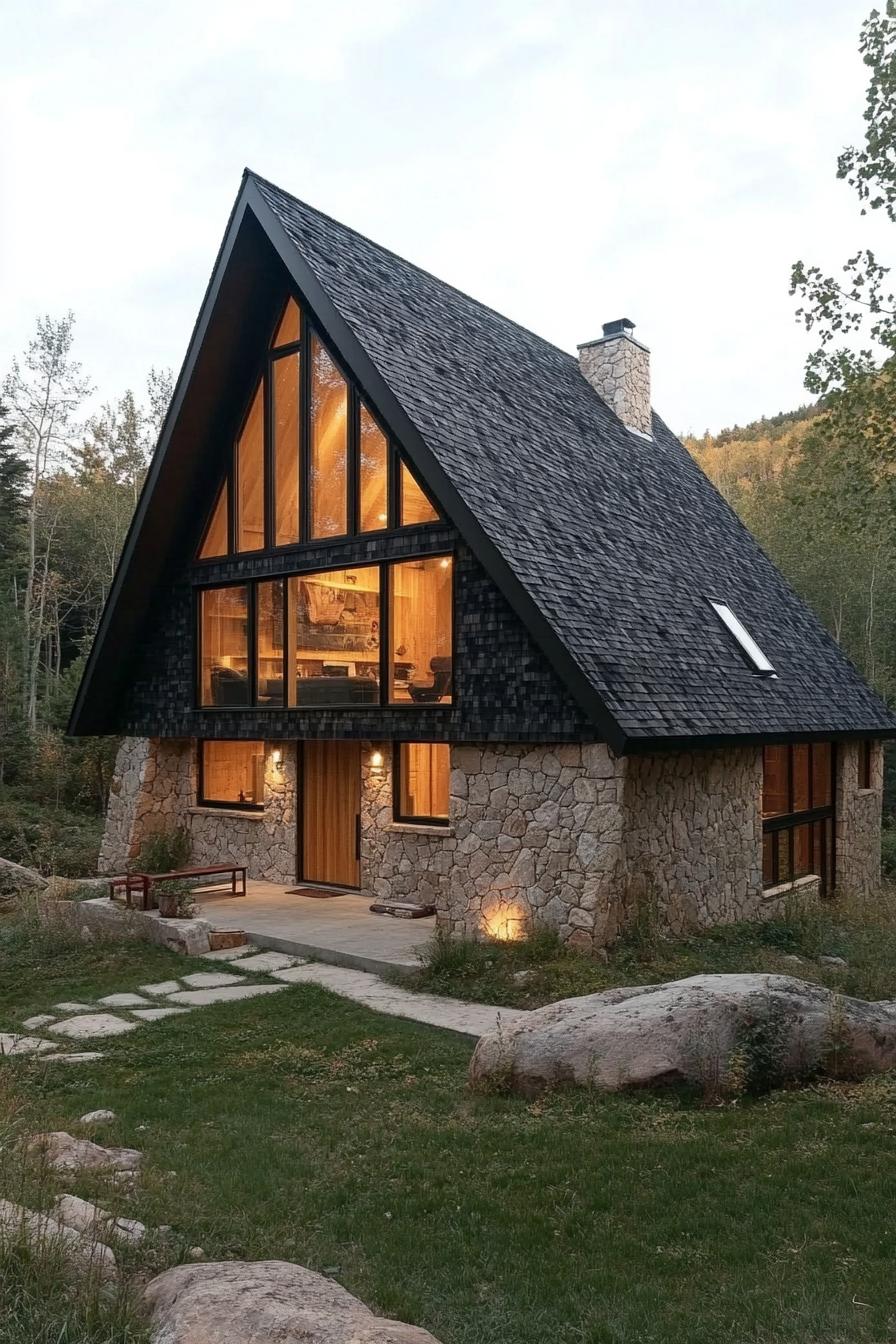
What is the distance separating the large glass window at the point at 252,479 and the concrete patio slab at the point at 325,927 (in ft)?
15.5

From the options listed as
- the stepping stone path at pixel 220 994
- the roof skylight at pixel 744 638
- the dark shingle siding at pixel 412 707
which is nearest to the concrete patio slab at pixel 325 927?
the stepping stone path at pixel 220 994

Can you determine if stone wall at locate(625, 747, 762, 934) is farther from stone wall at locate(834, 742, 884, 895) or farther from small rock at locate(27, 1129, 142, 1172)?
small rock at locate(27, 1129, 142, 1172)

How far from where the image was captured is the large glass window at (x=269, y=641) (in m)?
13.1

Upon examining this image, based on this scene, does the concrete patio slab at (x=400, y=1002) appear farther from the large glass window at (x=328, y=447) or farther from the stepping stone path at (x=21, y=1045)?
the large glass window at (x=328, y=447)

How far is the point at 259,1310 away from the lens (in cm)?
296

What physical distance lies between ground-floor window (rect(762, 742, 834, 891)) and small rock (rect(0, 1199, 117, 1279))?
429 inches

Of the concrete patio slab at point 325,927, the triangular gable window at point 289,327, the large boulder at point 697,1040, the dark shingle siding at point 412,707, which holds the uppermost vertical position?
the triangular gable window at point 289,327

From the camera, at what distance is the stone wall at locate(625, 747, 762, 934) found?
1040 cm

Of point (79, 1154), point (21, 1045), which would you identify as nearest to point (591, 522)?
point (21, 1045)

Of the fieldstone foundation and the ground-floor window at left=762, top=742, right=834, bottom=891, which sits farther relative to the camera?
the ground-floor window at left=762, top=742, right=834, bottom=891

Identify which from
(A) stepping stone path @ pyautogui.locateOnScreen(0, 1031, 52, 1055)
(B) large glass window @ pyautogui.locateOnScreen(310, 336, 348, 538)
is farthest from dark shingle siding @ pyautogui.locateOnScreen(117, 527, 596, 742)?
(A) stepping stone path @ pyautogui.locateOnScreen(0, 1031, 52, 1055)

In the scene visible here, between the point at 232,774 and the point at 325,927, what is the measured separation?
445 cm

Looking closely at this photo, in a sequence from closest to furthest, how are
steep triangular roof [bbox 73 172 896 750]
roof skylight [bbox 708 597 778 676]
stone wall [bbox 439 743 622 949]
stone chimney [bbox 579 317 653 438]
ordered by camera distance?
1. stone wall [bbox 439 743 622 949]
2. steep triangular roof [bbox 73 172 896 750]
3. roof skylight [bbox 708 597 778 676]
4. stone chimney [bbox 579 317 653 438]

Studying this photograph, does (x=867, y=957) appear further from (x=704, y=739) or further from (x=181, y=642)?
(x=181, y=642)
